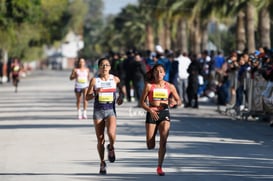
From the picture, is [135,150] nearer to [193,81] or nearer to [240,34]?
[193,81]

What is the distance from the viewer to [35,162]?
1595cm

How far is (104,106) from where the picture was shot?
14.7 m

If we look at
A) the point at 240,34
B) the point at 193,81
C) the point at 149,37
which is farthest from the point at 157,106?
the point at 149,37

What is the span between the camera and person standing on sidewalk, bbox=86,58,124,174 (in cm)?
1463

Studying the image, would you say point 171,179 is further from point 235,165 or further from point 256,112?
point 256,112

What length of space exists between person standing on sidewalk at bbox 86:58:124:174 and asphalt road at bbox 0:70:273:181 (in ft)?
1.42

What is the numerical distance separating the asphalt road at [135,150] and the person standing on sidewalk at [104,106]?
1.42ft

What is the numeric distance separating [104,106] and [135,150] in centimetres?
330

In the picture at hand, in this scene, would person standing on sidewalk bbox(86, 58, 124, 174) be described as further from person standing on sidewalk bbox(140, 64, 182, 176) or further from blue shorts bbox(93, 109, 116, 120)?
person standing on sidewalk bbox(140, 64, 182, 176)

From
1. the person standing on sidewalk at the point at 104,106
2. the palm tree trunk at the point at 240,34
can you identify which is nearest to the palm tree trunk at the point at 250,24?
the palm tree trunk at the point at 240,34

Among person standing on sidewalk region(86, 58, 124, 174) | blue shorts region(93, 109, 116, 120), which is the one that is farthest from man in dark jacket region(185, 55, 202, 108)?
blue shorts region(93, 109, 116, 120)

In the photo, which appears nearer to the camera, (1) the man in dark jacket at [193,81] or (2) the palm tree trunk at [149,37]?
(1) the man in dark jacket at [193,81]

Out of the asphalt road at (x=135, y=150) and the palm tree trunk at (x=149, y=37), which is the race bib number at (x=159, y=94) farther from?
the palm tree trunk at (x=149, y=37)

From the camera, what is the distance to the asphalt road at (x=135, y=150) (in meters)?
14.2
